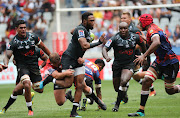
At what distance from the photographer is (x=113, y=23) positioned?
22.6 m

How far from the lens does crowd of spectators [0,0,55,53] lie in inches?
905

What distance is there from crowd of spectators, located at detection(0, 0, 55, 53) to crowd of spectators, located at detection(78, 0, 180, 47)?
2.38m

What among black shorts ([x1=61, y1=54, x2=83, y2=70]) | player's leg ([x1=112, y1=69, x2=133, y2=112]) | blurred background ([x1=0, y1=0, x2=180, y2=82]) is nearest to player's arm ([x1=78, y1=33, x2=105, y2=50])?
black shorts ([x1=61, y1=54, x2=83, y2=70])

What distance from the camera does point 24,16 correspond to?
24.5 m

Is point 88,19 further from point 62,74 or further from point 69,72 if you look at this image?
point 62,74

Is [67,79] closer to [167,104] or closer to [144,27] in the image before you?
[144,27]

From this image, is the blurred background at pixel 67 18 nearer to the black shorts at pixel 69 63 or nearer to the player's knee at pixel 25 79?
the player's knee at pixel 25 79

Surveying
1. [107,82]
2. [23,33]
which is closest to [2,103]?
[23,33]

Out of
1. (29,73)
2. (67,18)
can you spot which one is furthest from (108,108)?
(67,18)

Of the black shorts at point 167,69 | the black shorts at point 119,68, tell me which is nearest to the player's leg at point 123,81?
the black shorts at point 119,68

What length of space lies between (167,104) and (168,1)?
36.6 feet

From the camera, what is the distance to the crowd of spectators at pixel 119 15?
788 inches

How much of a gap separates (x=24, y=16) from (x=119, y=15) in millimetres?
6301

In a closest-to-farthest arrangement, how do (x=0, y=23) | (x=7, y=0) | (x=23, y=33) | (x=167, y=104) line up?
1. (x=23, y=33)
2. (x=167, y=104)
3. (x=0, y=23)
4. (x=7, y=0)
